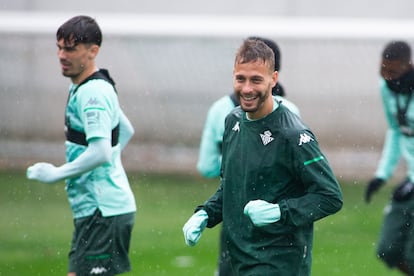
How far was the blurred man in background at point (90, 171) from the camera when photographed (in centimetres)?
550

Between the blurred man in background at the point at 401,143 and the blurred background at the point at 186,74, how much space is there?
6.07 m

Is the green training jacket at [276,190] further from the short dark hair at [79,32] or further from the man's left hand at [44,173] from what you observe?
the short dark hair at [79,32]

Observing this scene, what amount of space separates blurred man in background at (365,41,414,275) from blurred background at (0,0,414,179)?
607 centimetres

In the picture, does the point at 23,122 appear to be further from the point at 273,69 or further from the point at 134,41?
the point at 273,69

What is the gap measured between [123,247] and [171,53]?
8393mm

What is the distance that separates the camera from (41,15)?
1411 cm

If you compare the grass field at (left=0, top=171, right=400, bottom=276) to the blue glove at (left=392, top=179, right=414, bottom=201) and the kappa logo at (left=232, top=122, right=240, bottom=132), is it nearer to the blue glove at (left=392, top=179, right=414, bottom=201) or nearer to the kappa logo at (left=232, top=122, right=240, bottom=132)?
the blue glove at (left=392, top=179, right=414, bottom=201)

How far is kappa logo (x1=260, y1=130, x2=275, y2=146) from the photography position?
466cm

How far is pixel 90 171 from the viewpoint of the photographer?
5.63 m

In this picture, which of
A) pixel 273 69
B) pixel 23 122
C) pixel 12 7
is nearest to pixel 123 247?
pixel 273 69

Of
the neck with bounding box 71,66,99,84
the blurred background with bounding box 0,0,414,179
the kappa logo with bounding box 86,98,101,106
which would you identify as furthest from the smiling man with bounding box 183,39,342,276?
the blurred background with bounding box 0,0,414,179

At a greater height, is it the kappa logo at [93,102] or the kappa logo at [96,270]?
the kappa logo at [93,102]

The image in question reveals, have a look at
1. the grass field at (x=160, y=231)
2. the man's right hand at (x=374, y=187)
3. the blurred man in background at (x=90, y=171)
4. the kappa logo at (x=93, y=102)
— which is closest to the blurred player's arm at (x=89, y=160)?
the blurred man in background at (x=90, y=171)

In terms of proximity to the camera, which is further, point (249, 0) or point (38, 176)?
point (249, 0)
